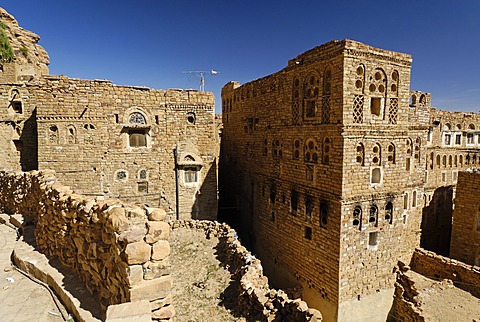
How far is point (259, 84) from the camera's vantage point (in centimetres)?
1568

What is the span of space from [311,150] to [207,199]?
6.15 meters

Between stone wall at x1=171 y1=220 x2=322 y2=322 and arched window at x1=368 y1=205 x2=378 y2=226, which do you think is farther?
arched window at x1=368 y1=205 x2=378 y2=226

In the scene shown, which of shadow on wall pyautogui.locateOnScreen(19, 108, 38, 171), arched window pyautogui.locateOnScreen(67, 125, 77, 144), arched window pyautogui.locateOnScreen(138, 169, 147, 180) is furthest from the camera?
arched window pyautogui.locateOnScreen(138, 169, 147, 180)

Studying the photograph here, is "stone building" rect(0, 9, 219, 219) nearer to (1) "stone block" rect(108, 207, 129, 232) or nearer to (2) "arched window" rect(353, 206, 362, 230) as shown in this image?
(2) "arched window" rect(353, 206, 362, 230)

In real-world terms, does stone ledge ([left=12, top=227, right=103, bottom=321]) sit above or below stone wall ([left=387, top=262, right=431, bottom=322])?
above

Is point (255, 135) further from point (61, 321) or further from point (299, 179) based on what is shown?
point (61, 321)

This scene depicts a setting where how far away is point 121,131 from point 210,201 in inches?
224

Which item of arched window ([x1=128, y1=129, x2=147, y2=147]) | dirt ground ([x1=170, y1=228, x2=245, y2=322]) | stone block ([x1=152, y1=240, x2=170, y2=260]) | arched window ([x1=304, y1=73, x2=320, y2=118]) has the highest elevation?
arched window ([x1=304, y1=73, x2=320, y2=118])

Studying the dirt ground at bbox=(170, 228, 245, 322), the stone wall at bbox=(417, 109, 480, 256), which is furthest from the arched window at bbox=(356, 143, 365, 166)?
the stone wall at bbox=(417, 109, 480, 256)

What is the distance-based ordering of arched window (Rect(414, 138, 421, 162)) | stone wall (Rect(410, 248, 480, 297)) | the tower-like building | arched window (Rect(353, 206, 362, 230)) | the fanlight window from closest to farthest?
1. the tower-like building
2. arched window (Rect(353, 206, 362, 230))
3. stone wall (Rect(410, 248, 480, 297))
4. the fanlight window
5. arched window (Rect(414, 138, 421, 162))

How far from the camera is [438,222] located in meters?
19.5

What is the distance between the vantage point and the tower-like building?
10.2 m

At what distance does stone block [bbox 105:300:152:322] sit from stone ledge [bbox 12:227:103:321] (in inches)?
39.6

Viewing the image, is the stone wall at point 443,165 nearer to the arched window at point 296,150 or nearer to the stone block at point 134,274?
the arched window at point 296,150
